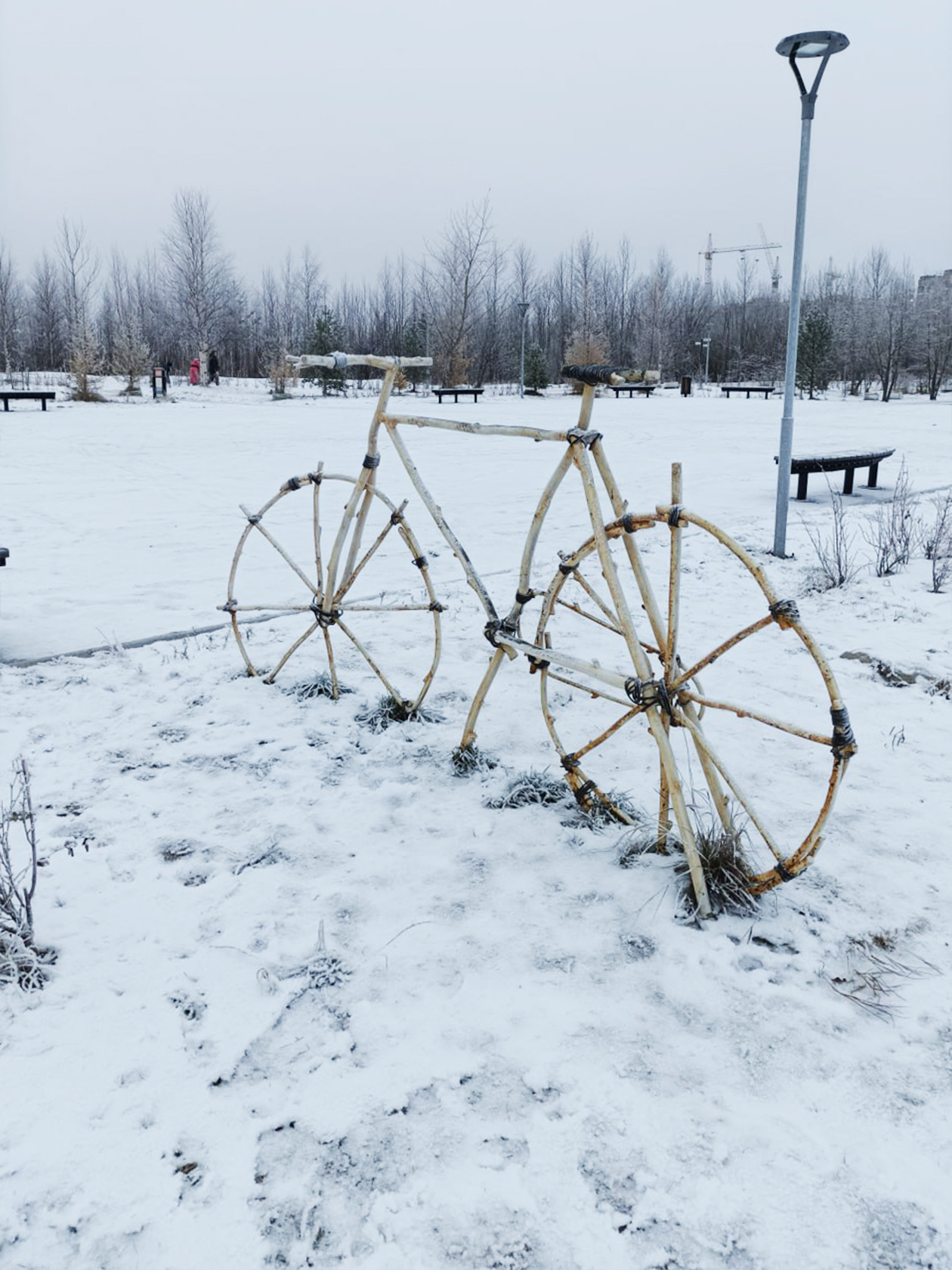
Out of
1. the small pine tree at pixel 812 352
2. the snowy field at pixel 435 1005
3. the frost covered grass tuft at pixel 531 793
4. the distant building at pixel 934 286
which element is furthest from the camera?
the distant building at pixel 934 286

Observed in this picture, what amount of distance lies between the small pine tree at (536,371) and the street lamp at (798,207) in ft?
101

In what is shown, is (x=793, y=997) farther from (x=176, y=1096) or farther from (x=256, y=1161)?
(x=176, y=1096)

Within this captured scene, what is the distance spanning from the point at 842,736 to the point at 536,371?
36.3m

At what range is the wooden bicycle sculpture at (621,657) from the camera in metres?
2.34

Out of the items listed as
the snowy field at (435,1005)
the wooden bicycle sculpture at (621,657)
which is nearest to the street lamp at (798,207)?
the wooden bicycle sculpture at (621,657)

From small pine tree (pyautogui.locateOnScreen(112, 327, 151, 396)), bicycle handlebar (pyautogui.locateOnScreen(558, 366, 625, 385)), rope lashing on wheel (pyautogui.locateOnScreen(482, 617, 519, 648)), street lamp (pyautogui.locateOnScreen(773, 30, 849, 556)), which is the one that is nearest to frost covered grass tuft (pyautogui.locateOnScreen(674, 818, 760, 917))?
rope lashing on wheel (pyautogui.locateOnScreen(482, 617, 519, 648))

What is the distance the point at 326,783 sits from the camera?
3051 millimetres

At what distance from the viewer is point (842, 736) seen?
6.72 feet

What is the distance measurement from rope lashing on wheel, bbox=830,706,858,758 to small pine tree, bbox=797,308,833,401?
3609 centimetres

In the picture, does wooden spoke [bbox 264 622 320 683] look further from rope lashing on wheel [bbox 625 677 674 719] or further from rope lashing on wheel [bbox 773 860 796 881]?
rope lashing on wheel [bbox 773 860 796 881]

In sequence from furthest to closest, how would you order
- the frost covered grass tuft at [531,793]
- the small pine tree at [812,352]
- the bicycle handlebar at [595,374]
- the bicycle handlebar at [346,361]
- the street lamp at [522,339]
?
1. the small pine tree at [812,352]
2. the street lamp at [522,339]
3. the bicycle handlebar at [346,361]
4. the frost covered grass tuft at [531,793]
5. the bicycle handlebar at [595,374]

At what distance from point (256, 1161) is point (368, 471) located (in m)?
2.43

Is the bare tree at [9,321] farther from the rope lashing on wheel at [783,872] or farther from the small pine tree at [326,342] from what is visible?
the rope lashing on wheel at [783,872]

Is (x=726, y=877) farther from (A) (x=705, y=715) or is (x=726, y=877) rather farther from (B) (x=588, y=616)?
(A) (x=705, y=715)
